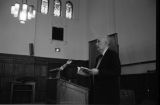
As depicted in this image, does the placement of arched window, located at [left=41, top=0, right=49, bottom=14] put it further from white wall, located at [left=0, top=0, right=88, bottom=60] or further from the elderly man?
the elderly man

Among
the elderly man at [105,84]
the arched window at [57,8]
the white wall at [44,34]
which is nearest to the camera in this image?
the elderly man at [105,84]

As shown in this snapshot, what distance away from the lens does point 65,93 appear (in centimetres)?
610

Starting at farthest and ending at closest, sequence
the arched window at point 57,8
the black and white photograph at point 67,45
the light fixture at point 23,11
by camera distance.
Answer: the arched window at point 57,8 < the black and white photograph at point 67,45 < the light fixture at point 23,11

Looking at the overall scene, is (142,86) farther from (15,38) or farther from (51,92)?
(15,38)

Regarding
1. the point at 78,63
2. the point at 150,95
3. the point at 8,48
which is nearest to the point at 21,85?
the point at 8,48

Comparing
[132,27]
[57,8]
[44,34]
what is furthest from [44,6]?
[132,27]

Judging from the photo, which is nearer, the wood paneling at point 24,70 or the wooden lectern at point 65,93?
Result: the wooden lectern at point 65,93

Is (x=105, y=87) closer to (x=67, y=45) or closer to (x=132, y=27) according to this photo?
(x=132, y=27)

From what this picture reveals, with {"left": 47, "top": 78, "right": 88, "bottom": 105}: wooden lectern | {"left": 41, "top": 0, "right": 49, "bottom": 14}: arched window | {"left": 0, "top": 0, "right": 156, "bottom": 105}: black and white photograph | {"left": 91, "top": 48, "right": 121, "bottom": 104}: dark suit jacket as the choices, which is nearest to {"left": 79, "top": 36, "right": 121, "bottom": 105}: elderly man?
{"left": 91, "top": 48, "right": 121, "bottom": 104}: dark suit jacket

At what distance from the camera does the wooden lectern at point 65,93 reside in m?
5.16

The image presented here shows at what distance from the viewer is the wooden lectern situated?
5.16m

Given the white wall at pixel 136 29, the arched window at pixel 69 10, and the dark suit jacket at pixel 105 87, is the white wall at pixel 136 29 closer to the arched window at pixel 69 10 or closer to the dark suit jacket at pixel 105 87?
the arched window at pixel 69 10

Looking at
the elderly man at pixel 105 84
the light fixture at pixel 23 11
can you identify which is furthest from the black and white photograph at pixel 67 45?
the elderly man at pixel 105 84

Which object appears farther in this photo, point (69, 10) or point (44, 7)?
point (69, 10)
